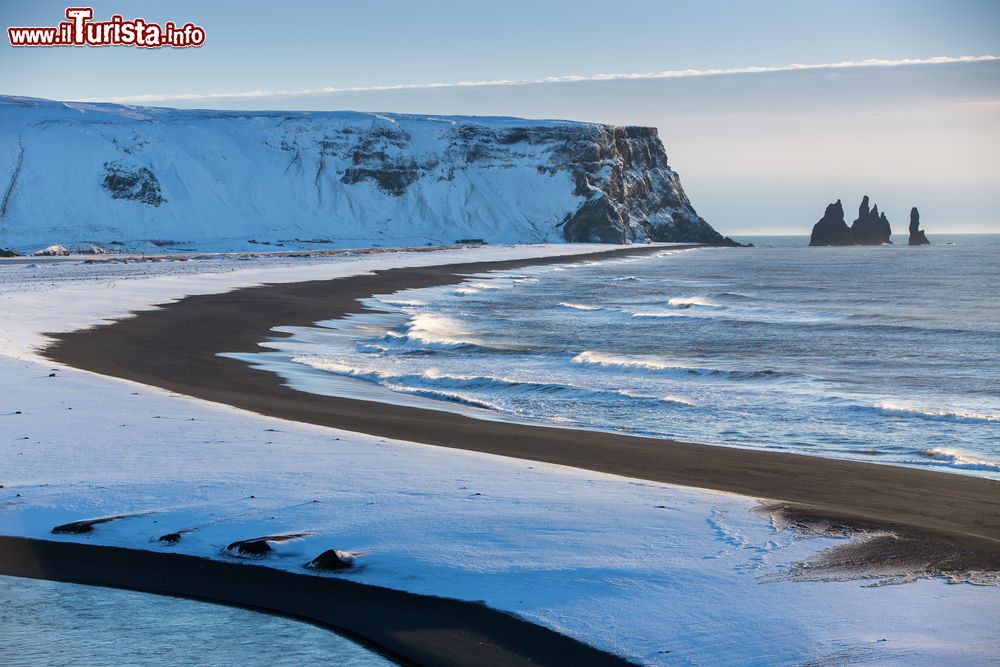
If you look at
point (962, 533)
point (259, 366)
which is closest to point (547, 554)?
point (962, 533)

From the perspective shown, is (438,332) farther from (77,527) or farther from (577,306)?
(77,527)

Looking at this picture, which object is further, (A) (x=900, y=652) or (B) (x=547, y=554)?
(B) (x=547, y=554)

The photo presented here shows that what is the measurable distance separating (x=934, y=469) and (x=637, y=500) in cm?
496

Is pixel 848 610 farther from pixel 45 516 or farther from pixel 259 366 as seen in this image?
pixel 259 366

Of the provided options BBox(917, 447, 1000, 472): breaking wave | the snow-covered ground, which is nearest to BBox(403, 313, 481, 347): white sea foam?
the snow-covered ground

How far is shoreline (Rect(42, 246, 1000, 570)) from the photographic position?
8969 mm

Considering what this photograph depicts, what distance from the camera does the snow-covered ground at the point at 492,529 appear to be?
18.7 feet

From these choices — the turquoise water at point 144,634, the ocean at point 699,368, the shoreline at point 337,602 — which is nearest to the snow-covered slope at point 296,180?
the ocean at point 699,368

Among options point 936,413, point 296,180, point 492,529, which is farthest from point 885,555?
point 296,180

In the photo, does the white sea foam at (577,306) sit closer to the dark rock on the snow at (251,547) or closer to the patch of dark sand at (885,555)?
the patch of dark sand at (885,555)

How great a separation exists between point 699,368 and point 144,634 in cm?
1662

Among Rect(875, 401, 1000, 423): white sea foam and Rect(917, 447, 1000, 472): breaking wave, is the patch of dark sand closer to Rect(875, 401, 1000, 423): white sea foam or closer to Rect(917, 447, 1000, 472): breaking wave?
Rect(917, 447, 1000, 472): breaking wave

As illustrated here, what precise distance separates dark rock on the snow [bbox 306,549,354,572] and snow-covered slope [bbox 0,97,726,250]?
458ft

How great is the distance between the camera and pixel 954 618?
A: 5.81 m
